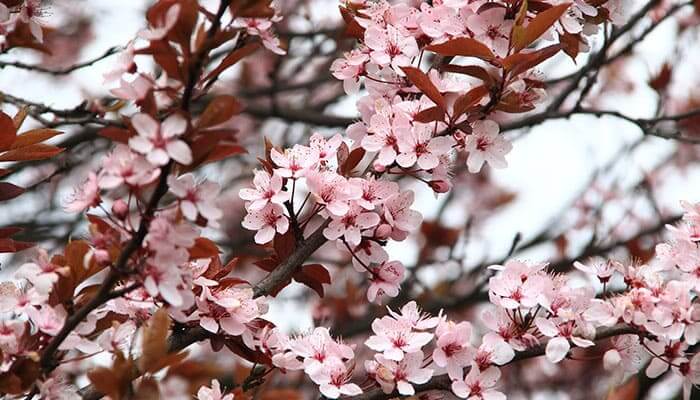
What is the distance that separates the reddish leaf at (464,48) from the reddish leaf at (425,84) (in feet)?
0.17

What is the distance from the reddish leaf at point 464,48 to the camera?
174cm

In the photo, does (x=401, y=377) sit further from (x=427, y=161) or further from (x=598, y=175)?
(x=598, y=175)

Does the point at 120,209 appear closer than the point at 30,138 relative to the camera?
Yes

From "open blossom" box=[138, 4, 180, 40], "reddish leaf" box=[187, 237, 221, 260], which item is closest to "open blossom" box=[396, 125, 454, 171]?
"reddish leaf" box=[187, 237, 221, 260]

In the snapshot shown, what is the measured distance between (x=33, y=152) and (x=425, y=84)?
2.68 feet

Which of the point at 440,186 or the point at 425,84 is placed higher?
the point at 425,84

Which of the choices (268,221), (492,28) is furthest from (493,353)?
(492,28)

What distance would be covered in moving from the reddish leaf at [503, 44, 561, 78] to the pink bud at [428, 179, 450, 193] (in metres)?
0.27

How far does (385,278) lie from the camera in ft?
6.46

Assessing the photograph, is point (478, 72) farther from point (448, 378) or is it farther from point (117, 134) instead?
point (117, 134)

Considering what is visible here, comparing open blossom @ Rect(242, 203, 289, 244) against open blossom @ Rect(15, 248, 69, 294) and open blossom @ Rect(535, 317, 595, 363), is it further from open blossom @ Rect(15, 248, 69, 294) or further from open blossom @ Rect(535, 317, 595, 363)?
open blossom @ Rect(535, 317, 595, 363)

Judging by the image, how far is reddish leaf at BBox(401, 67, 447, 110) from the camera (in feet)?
5.88

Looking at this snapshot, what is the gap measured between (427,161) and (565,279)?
0.36 metres

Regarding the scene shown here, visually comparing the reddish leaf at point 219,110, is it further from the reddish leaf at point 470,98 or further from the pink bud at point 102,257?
the reddish leaf at point 470,98
